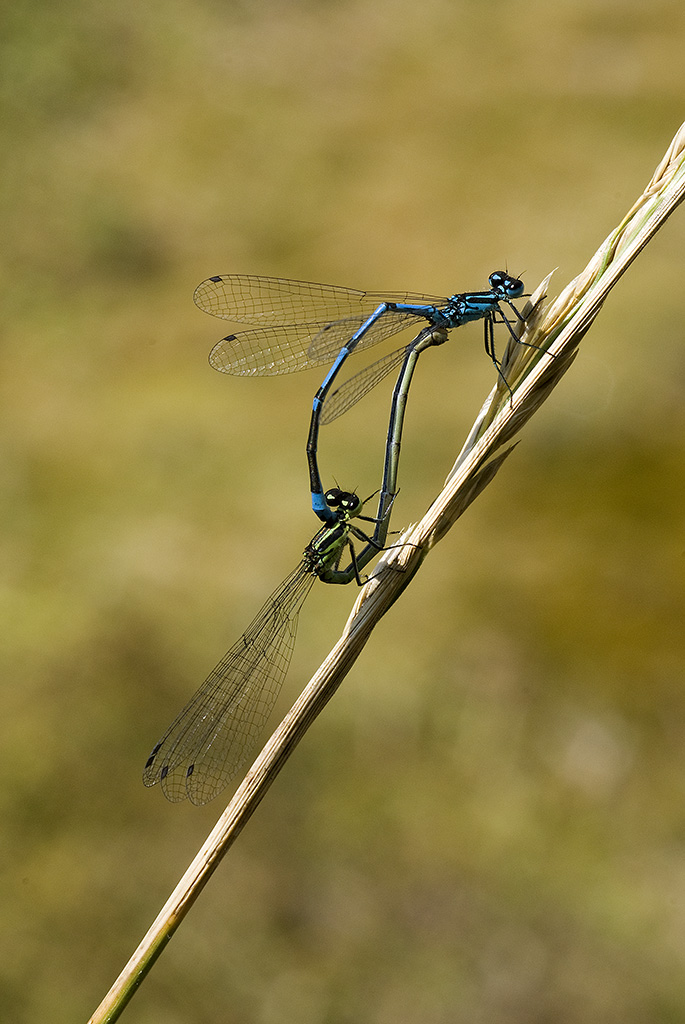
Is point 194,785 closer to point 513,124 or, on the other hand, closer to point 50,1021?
point 50,1021

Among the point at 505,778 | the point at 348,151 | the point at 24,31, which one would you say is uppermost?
the point at 24,31

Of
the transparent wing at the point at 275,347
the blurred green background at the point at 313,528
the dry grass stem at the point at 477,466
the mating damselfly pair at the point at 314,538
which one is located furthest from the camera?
the blurred green background at the point at 313,528

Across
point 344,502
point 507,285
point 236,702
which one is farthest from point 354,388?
point 236,702

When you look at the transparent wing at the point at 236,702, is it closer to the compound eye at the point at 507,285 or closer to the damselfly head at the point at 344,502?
the damselfly head at the point at 344,502

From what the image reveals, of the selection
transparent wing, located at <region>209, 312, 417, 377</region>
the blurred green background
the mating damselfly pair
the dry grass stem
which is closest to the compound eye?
the mating damselfly pair

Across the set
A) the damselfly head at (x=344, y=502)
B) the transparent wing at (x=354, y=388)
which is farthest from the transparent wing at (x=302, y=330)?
the damselfly head at (x=344, y=502)

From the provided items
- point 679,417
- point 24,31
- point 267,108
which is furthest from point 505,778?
point 24,31

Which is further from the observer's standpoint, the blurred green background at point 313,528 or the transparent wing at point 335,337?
the blurred green background at point 313,528
